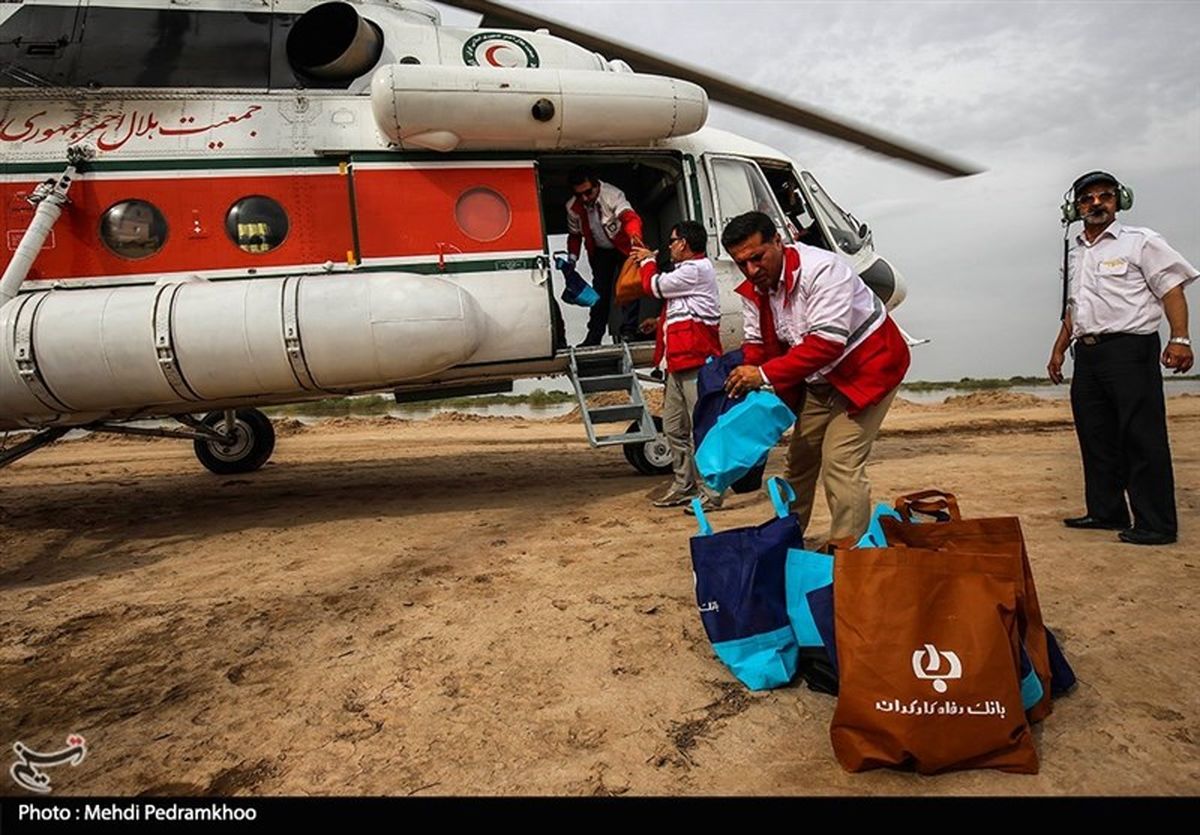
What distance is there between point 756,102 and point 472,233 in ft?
8.69

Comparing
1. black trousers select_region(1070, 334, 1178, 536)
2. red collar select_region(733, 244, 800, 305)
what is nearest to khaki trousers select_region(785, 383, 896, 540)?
red collar select_region(733, 244, 800, 305)

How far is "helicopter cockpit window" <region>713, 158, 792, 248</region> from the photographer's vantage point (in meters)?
6.33

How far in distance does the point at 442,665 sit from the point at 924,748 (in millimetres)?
1720

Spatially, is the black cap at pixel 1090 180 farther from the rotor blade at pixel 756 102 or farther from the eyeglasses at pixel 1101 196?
the rotor blade at pixel 756 102

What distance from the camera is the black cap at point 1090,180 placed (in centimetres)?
389

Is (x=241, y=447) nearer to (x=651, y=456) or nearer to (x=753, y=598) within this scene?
(x=651, y=456)

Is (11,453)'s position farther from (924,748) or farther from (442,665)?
(924,748)

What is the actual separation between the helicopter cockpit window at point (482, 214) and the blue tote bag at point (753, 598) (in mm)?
3868

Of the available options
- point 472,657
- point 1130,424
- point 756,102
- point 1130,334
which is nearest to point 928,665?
point 472,657

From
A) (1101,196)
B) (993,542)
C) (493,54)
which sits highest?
(493,54)

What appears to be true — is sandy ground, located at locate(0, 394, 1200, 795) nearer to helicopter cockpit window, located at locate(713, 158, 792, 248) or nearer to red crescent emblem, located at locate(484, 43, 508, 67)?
helicopter cockpit window, located at locate(713, 158, 792, 248)

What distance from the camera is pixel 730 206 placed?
635 cm

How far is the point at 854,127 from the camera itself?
5.73 metres
